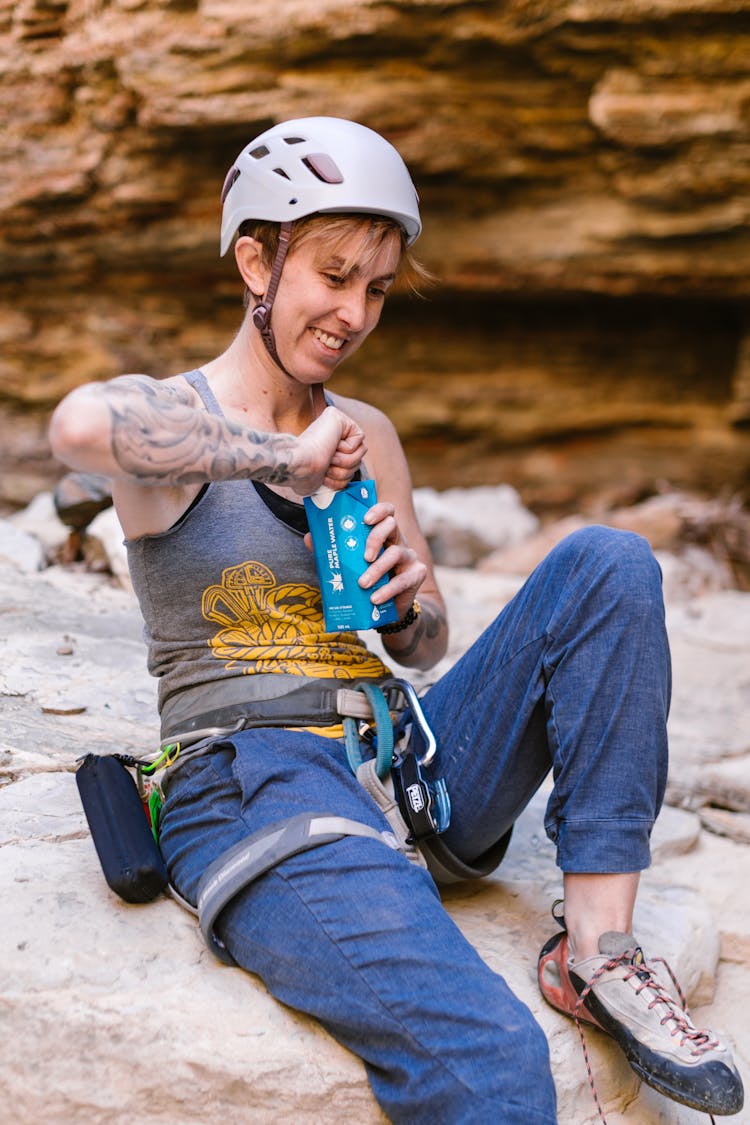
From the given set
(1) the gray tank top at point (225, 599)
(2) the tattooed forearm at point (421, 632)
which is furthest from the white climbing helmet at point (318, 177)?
(2) the tattooed forearm at point (421, 632)

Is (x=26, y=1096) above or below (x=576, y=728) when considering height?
below

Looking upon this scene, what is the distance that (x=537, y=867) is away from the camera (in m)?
2.50

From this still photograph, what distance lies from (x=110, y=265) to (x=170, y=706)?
16.4 feet

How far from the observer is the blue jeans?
1.56 meters

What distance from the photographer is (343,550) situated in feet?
6.36

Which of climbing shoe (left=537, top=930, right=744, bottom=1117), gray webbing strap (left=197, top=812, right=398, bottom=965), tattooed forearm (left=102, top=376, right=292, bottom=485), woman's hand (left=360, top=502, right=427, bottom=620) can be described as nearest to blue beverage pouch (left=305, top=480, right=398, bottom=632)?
woman's hand (left=360, top=502, right=427, bottom=620)

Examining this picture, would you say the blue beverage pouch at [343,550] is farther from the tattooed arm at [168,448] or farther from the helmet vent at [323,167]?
the helmet vent at [323,167]

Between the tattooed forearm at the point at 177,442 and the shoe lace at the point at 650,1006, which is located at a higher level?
the tattooed forearm at the point at 177,442

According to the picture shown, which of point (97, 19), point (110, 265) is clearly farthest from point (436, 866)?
point (110, 265)

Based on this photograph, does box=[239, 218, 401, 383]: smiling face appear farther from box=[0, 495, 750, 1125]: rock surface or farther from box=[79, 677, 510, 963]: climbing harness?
box=[0, 495, 750, 1125]: rock surface

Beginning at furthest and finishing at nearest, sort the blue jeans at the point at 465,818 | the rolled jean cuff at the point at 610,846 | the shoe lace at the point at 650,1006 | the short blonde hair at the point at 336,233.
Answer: the short blonde hair at the point at 336,233 → the rolled jean cuff at the point at 610,846 → the shoe lace at the point at 650,1006 → the blue jeans at the point at 465,818

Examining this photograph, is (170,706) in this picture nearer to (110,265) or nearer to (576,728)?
(576,728)

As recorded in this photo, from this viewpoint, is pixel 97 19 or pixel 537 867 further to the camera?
pixel 97 19

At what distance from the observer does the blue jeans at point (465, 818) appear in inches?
61.3
